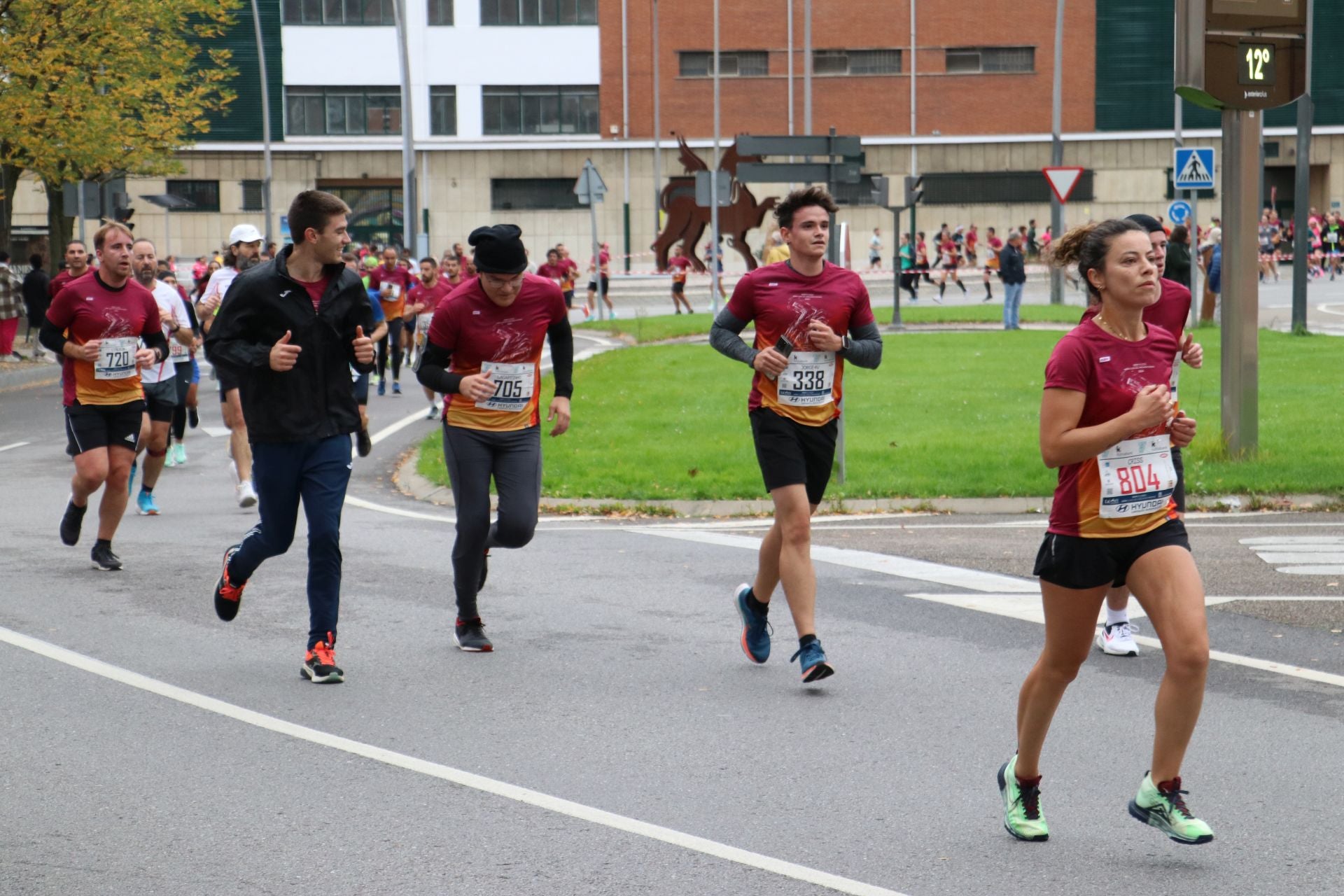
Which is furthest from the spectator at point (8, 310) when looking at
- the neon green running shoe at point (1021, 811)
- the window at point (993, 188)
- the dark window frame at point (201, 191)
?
the window at point (993, 188)

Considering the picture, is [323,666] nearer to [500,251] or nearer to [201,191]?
[500,251]

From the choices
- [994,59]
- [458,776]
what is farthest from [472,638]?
[994,59]

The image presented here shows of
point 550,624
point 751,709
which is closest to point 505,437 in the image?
point 550,624

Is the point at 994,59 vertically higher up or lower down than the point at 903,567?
higher up

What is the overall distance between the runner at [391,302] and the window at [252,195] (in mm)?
41943

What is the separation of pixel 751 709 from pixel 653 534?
5092 millimetres

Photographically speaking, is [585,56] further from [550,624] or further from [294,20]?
[550,624]

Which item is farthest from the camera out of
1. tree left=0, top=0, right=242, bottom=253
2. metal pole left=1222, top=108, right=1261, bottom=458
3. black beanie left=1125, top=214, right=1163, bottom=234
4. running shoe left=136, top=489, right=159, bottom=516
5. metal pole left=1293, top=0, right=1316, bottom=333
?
tree left=0, top=0, right=242, bottom=253

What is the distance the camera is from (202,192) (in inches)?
2557

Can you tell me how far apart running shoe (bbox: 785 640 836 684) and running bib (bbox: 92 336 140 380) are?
501 cm

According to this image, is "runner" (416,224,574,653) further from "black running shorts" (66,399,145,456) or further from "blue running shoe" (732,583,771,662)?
"black running shorts" (66,399,145,456)

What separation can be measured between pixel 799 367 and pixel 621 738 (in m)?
1.83

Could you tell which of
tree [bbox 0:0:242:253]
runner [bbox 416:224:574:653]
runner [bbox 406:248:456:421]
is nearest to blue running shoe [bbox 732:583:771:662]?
runner [bbox 416:224:574:653]

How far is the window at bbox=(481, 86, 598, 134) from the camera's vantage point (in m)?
64.8
